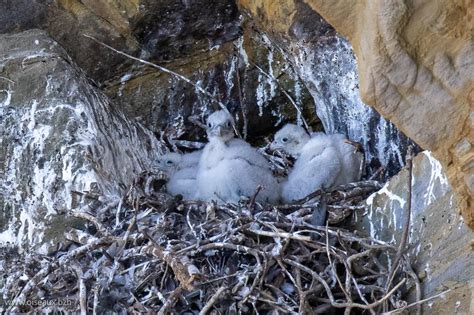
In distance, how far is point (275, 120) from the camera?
5.50m

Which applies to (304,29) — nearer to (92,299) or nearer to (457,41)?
(92,299)

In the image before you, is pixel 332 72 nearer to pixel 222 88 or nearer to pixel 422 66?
pixel 222 88

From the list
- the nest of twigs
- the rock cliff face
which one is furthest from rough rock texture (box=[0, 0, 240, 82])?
the nest of twigs

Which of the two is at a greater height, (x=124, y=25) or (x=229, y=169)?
(x=124, y=25)

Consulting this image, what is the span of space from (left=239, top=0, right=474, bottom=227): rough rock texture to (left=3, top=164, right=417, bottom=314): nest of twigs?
97 cm

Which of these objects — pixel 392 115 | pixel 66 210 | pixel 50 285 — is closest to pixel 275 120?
pixel 66 210

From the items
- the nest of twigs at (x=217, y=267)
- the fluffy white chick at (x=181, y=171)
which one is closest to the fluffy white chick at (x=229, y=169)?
the fluffy white chick at (x=181, y=171)

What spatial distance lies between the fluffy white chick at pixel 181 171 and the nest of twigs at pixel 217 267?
575mm

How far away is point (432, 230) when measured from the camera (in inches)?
141

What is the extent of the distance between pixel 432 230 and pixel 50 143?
5.85 feet

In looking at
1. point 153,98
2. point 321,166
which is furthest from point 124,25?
point 321,166

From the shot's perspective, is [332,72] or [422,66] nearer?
[422,66]

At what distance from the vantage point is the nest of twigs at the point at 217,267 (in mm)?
3658

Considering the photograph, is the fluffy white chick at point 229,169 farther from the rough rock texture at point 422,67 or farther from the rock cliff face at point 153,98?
the rough rock texture at point 422,67
